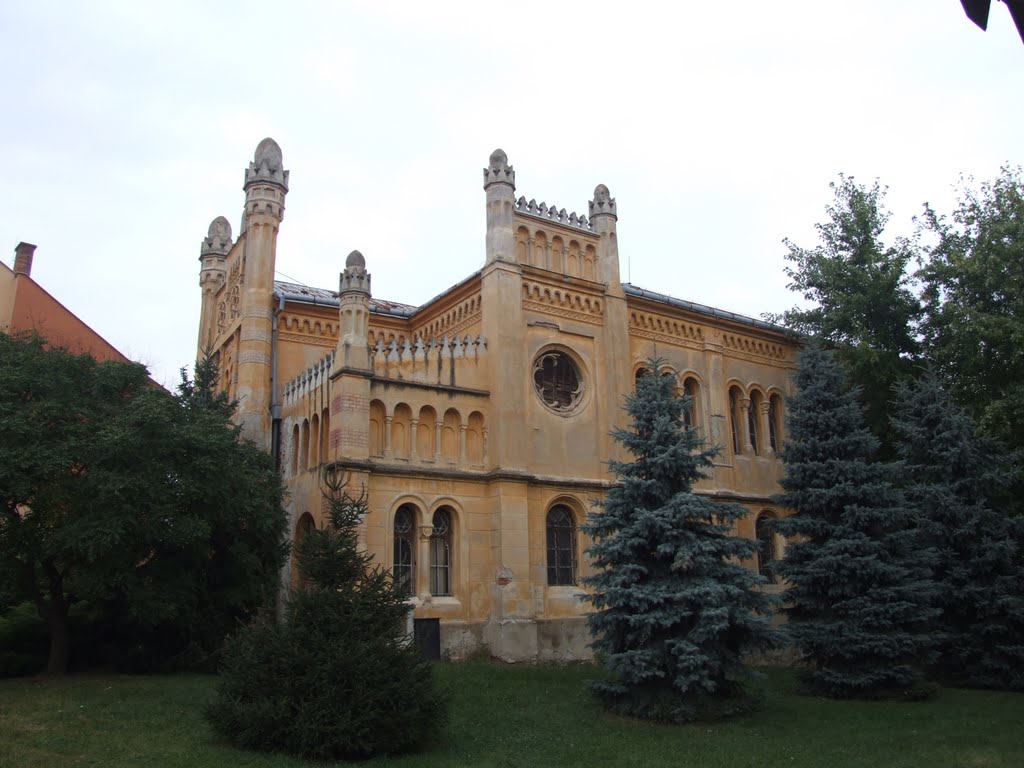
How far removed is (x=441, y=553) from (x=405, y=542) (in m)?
1.05

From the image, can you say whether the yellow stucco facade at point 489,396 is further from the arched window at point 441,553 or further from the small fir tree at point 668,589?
the small fir tree at point 668,589

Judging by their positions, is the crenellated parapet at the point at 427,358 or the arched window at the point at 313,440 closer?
the crenellated parapet at the point at 427,358

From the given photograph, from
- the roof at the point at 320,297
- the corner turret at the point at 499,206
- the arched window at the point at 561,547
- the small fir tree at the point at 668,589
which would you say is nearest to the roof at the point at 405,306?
the roof at the point at 320,297

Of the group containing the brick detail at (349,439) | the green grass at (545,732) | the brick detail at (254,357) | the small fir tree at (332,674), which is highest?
the brick detail at (254,357)

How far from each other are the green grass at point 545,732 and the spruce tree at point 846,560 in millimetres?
860

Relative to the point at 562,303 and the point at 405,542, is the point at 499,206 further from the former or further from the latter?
the point at 405,542

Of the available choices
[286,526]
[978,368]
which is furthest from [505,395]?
[978,368]

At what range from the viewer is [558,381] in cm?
2473

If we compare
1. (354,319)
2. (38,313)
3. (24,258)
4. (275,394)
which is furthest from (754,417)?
(24,258)

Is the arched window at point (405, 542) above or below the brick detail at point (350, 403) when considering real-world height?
below

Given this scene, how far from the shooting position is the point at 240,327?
25125mm

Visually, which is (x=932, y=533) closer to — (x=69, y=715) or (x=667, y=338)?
(x=667, y=338)

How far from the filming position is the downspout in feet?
79.2

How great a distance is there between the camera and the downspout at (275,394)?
24141 mm
